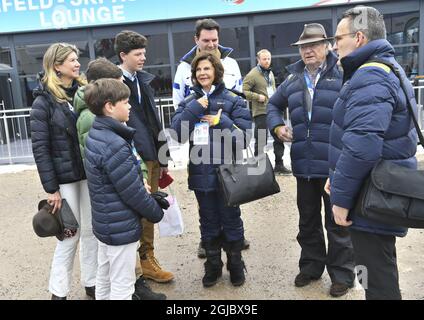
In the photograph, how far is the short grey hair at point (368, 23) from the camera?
2.44 metres

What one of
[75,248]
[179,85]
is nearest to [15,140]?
[179,85]

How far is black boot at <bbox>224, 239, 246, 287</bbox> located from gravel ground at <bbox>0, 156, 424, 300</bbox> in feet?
0.21

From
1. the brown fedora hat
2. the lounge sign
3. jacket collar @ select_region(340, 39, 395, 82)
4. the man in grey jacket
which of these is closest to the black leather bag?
jacket collar @ select_region(340, 39, 395, 82)

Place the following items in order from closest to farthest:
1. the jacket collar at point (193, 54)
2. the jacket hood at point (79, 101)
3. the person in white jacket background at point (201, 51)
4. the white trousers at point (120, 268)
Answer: the white trousers at point (120, 268)
the jacket hood at point (79, 101)
the person in white jacket background at point (201, 51)
the jacket collar at point (193, 54)

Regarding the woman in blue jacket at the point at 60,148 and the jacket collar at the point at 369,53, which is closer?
the jacket collar at the point at 369,53

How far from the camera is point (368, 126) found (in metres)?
2.26

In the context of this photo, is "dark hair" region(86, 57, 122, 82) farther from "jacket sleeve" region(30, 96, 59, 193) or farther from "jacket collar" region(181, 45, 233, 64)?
"jacket collar" region(181, 45, 233, 64)

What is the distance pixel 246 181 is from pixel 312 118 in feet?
2.40

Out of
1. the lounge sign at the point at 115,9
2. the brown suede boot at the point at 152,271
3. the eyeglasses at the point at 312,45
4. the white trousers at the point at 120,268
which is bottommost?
the brown suede boot at the point at 152,271

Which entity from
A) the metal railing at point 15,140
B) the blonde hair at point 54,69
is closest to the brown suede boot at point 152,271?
A: the blonde hair at point 54,69

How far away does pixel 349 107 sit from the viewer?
7.78 feet

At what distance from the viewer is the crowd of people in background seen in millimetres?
2400

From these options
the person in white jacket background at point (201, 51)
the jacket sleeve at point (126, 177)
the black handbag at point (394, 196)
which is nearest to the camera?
the black handbag at point (394, 196)

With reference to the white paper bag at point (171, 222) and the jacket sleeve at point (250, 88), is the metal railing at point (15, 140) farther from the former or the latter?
the white paper bag at point (171, 222)
